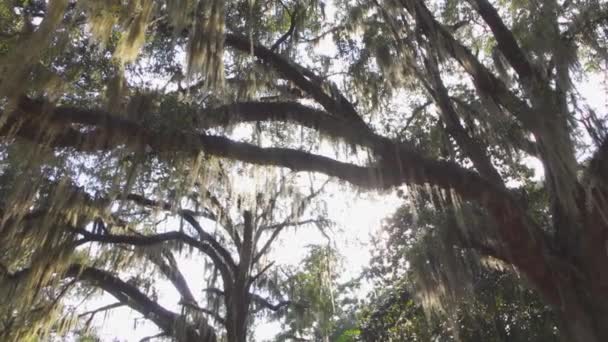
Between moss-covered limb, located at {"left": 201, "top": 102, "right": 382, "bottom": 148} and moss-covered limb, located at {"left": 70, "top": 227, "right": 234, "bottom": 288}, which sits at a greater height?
moss-covered limb, located at {"left": 201, "top": 102, "right": 382, "bottom": 148}

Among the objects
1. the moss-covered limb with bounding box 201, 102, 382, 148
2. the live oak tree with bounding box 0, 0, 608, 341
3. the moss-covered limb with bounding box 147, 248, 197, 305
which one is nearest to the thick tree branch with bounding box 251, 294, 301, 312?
the moss-covered limb with bounding box 147, 248, 197, 305

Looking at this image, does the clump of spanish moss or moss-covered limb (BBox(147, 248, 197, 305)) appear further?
moss-covered limb (BBox(147, 248, 197, 305))

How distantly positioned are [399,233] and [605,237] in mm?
3391

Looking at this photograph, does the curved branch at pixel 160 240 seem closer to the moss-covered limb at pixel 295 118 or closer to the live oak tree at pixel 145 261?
the live oak tree at pixel 145 261

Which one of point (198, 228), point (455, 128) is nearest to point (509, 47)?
point (455, 128)

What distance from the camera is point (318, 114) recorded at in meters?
4.38

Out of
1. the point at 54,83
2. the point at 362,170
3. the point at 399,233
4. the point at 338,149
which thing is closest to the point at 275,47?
the point at 338,149

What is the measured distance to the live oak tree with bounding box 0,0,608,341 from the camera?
3793mm

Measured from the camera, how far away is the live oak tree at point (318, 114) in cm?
379

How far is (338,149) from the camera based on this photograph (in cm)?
468

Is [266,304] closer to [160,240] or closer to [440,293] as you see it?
[160,240]

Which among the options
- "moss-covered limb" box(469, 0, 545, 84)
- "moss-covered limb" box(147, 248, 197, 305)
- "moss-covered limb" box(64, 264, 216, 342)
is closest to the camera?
"moss-covered limb" box(469, 0, 545, 84)

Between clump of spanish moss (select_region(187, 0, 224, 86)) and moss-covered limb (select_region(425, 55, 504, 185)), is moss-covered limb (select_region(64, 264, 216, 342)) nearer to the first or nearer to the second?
clump of spanish moss (select_region(187, 0, 224, 86))

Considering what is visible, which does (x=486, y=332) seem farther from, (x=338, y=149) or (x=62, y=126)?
(x=62, y=126)
